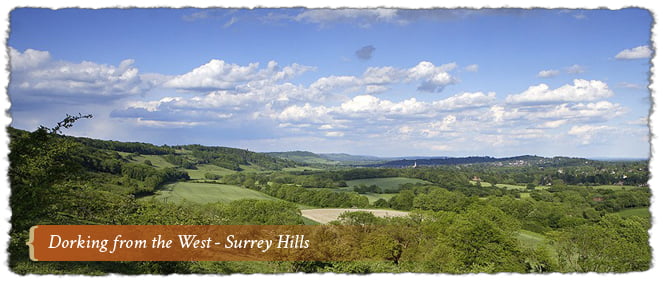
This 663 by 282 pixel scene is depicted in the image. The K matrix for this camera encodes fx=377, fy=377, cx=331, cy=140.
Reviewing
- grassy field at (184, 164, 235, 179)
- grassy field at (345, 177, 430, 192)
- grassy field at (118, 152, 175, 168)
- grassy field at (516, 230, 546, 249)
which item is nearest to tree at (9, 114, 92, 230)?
grassy field at (118, 152, 175, 168)

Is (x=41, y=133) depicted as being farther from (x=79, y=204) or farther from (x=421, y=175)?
(x=421, y=175)

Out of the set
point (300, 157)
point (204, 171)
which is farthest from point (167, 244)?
point (300, 157)

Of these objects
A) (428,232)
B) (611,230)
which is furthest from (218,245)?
(611,230)

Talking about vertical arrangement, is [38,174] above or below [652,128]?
below

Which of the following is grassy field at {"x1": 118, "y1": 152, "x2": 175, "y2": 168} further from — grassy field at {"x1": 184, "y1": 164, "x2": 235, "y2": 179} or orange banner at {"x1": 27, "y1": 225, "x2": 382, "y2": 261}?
orange banner at {"x1": 27, "y1": 225, "x2": 382, "y2": 261}

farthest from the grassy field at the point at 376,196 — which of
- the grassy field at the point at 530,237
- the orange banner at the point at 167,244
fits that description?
the orange banner at the point at 167,244

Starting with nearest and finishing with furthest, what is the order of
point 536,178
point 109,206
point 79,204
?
→ point 79,204 → point 109,206 → point 536,178
